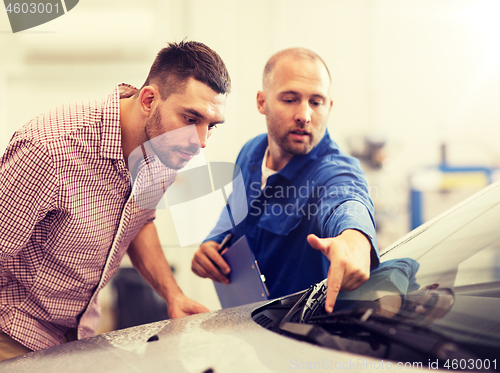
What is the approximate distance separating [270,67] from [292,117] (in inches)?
6.6

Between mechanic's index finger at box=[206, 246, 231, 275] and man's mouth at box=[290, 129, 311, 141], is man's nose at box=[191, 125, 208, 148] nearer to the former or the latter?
man's mouth at box=[290, 129, 311, 141]

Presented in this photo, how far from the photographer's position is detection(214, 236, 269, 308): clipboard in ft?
3.00

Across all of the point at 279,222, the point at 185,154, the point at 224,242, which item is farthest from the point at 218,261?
the point at 185,154

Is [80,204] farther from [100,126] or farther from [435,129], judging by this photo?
[435,129]

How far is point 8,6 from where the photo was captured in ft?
Answer: 4.79

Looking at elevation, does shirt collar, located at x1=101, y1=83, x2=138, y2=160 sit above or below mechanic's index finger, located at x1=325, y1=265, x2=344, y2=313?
above

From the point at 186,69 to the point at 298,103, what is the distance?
0.28 m

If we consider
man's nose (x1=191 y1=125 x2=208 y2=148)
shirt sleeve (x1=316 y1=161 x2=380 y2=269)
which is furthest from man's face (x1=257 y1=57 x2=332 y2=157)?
man's nose (x1=191 y1=125 x2=208 y2=148)

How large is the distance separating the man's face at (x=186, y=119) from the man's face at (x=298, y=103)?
0.60ft

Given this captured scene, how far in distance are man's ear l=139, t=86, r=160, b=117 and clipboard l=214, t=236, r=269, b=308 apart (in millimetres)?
357

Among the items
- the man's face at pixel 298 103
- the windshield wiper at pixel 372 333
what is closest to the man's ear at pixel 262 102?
the man's face at pixel 298 103

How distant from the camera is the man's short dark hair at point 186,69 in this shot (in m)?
0.81

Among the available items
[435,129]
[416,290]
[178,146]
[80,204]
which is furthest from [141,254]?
[435,129]

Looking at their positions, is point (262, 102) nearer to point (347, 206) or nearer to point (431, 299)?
point (347, 206)
